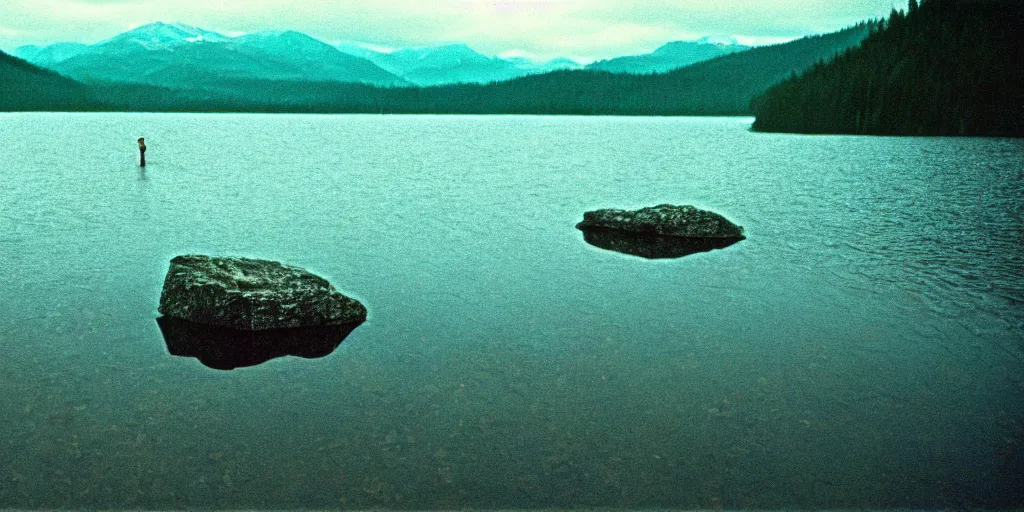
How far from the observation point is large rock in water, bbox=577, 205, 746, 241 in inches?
1010

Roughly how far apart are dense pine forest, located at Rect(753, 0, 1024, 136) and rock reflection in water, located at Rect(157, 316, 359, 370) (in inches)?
5911

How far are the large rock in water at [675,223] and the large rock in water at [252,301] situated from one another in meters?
14.6

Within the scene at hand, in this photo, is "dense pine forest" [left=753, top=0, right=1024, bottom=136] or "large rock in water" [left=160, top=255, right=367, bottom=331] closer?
"large rock in water" [left=160, top=255, right=367, bottom=331]

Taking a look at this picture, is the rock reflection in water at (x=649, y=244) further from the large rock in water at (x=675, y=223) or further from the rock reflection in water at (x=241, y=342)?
the rock reflection in water at (x=241, y=342)

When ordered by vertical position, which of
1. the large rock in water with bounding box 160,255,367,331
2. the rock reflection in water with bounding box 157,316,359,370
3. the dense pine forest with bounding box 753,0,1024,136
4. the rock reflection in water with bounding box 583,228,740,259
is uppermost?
the dense pine forest with bounding box 753,0,1024,136

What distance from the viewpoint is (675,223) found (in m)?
26.0

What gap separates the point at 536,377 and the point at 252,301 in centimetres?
680

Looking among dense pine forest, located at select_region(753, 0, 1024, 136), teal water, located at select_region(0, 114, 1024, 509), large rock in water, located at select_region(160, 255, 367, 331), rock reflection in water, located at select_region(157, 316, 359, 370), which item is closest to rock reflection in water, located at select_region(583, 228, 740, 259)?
teal water, located at select_region(0, 114, 1024, 509)

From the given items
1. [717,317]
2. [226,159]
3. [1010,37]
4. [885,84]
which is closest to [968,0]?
[1010,37]

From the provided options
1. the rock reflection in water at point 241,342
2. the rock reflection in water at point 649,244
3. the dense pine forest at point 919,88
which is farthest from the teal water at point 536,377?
the dense pine forest at point 919,88

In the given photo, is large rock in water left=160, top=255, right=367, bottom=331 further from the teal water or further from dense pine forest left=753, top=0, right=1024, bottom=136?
dense pine forest left=753, top=0, right=1024, bottom=136

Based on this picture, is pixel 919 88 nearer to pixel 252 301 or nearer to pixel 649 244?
pixel 649 244

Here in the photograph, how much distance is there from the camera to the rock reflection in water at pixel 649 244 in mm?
22922

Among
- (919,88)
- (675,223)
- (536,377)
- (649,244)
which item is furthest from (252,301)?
(919,88)
